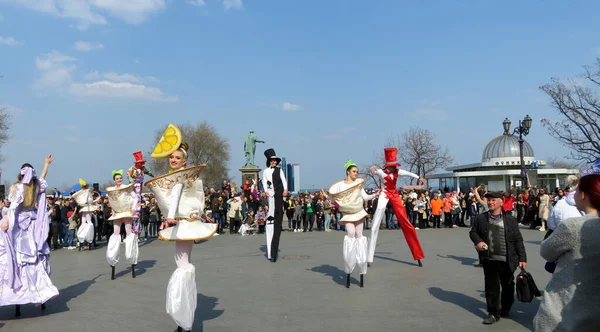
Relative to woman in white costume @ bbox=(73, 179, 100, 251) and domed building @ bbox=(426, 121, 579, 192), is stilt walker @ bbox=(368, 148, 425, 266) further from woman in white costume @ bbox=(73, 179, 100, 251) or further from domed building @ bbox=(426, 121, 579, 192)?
domed building @ bbox=(426, 121, 579, 192)

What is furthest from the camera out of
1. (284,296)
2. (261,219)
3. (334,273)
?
(261,219)

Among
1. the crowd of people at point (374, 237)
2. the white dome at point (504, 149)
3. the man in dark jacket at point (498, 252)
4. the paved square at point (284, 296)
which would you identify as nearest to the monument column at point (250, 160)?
the crowd of people at point (374, 237)

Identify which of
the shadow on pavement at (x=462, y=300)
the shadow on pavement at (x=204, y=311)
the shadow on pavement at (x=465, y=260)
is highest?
the shadow on pavement at (x=204, y=311)

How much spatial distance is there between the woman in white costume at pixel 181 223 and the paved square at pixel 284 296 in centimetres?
81

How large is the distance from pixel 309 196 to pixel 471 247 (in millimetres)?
10100

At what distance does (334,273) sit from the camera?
9.86 m

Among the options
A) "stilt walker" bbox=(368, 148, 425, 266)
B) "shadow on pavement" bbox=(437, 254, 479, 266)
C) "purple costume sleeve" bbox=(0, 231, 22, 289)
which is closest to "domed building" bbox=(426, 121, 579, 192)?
"shadow on pavement" bbox=(437, 254, 479, 266)

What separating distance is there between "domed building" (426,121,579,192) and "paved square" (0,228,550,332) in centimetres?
3502

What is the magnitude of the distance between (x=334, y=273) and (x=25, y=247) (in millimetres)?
5586

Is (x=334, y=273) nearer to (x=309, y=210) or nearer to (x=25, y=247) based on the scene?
(x=25, y=247)

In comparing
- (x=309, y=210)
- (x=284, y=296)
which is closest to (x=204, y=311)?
(x=284, y=296)

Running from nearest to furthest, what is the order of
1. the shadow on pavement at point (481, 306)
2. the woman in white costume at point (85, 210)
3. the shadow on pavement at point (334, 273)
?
1. the shadow on pavement at point (481, 306)
2. the shadow on pavement at point (334, 273)
3. the woman in white costume at point (85, 210)

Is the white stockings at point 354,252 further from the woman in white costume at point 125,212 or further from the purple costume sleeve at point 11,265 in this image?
the purple costume sleeve at point 11,265

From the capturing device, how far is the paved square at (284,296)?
6188 millimetres
